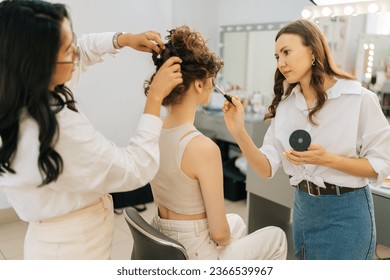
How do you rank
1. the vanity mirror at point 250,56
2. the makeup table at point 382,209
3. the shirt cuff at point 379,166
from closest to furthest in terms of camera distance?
1. the shirt cuff at point 379,166
2. the makeup table at point 382,209
3. the vanity mirror at point 250,56

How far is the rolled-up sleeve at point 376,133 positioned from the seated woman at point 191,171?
0.42 meters

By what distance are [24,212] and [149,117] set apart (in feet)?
1.15

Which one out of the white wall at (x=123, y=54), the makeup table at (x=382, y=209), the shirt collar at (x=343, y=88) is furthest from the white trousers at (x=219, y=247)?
the white wall at (x=123, y=54)

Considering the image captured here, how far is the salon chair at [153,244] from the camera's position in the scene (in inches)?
34.6

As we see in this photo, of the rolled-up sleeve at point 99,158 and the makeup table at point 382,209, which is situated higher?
the rolled-up sleeve at point 99,158

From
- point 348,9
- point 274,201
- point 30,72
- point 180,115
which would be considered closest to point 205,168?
point 180,115

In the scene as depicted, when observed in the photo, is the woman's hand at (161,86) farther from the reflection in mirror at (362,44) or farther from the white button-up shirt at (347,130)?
the reflection in mirror at (362,44)

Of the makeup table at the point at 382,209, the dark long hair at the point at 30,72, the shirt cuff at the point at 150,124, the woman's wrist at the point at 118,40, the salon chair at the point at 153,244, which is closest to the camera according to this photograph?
the dark long hair at the point at 30,72

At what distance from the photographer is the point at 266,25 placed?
2.89m

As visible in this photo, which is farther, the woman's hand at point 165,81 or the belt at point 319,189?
the belt at point 319,189

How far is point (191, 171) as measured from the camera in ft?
3.12

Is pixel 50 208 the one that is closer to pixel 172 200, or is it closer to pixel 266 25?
pixel 172 200

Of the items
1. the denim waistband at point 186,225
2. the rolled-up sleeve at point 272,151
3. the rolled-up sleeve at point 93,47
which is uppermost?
the rolled-up sleeve at point 93,47
